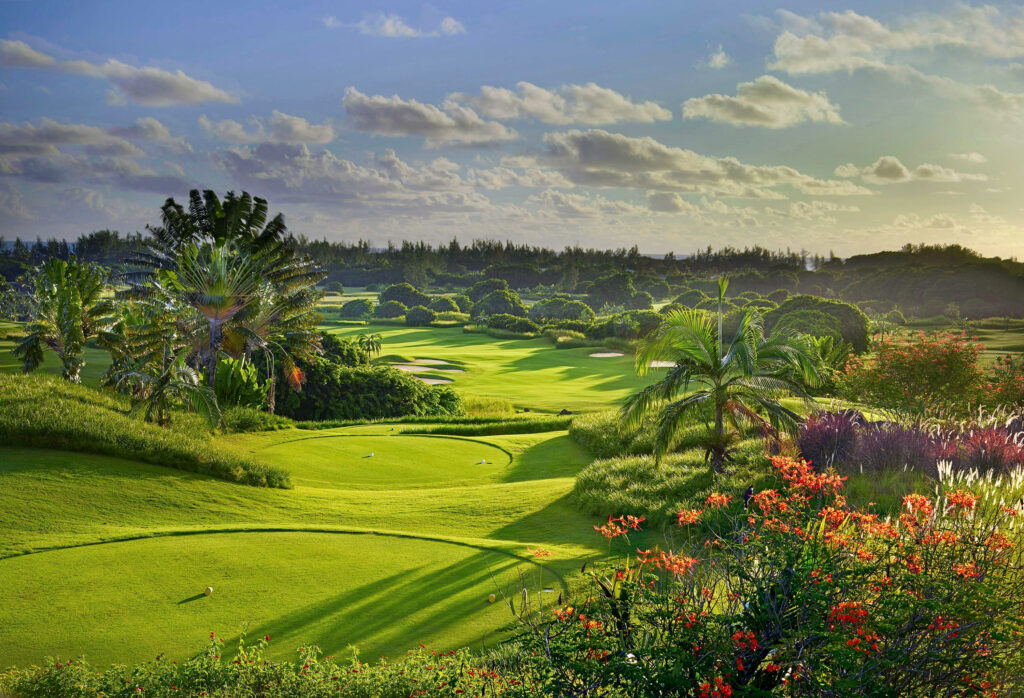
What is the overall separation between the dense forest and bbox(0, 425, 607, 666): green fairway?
35.5m

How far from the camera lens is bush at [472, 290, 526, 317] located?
7575 centimetres

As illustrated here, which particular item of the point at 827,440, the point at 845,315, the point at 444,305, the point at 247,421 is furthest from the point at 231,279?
the point at 444,305

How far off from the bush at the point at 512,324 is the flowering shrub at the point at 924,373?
154 feet

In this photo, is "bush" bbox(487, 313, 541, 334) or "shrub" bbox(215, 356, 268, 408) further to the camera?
"bush" bbox(487, 313, 541, 334)

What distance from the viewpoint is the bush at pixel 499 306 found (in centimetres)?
7575

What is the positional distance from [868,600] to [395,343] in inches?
2169

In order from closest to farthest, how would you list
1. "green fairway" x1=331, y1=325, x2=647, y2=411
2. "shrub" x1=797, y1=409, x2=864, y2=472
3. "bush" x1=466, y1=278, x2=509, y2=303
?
"shrub" x1=797, y1=409, x2=864, y2=472, "green fairway" x1=331, y1=325, x2=647, y2=411, "bush" x1=466, y1=278, x2=509, y2=303

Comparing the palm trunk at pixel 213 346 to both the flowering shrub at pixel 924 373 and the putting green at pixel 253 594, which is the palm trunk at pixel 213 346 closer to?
the putting green at pixel 253 594

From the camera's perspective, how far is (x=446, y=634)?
5984mm

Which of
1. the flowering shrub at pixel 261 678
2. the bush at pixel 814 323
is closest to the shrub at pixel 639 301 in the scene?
the bush at pixel 814 323

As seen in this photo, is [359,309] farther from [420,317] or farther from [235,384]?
[235,384]

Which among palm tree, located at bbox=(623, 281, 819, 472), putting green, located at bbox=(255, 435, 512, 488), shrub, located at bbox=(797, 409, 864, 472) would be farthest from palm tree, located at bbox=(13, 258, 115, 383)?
shrub, located at bbox=(797, 409, 864, 472)

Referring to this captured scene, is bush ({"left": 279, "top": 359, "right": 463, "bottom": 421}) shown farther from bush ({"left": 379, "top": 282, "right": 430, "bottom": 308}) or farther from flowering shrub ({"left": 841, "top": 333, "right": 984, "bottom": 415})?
bush ({"left": 379, "top": 282, "right": 430, "bottom": 308})

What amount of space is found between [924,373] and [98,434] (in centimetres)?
1790
